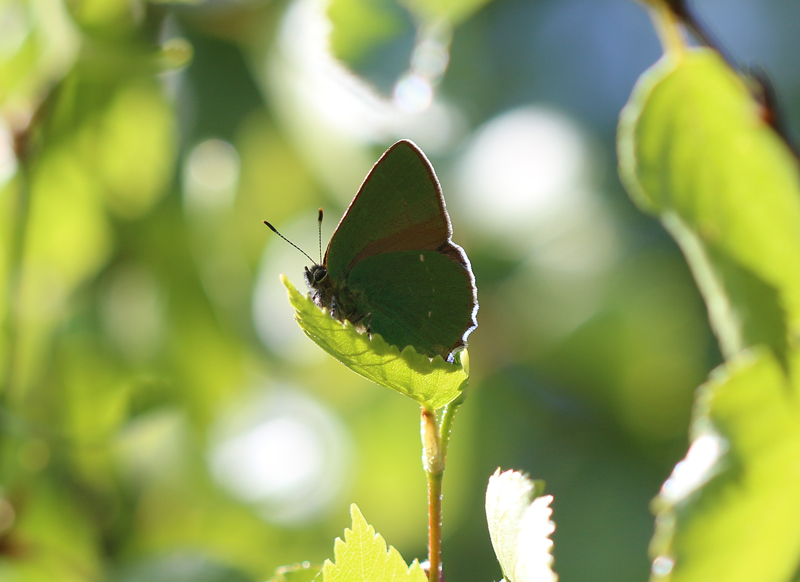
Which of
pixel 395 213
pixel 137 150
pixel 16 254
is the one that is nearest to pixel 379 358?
pixel 395 213

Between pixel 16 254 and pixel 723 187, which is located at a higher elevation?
pixel 16 254

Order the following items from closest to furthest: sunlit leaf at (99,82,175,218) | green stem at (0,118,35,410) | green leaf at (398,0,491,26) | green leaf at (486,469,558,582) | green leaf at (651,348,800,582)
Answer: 1. green leaf at (486,469,558,582)
2. green leaf at (651,348,800,582)
3. green leaf at (398,0,491,26)
4. green stem at (0,118,35,410)
5. sunlit leaf at (99,82,175,218)

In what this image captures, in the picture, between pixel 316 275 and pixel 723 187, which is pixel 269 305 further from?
pixel 723 187

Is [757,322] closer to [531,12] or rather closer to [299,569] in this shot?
[299,569]

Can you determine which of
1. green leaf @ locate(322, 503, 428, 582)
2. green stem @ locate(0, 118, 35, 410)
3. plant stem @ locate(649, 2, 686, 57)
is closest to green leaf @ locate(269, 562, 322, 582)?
green leaf @ locate(322, 503, 428, 582)

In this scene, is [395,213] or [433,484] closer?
[433,484]

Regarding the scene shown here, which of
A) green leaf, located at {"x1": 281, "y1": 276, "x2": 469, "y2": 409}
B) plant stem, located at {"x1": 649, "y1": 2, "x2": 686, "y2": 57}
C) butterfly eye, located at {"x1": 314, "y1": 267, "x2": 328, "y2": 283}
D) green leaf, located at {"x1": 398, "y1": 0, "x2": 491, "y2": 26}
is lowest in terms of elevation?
green leaf, located at {"x1": 281, "y1": 276, "x2": 469, "y2": 409}

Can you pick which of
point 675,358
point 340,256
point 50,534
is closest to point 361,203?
point 340,256

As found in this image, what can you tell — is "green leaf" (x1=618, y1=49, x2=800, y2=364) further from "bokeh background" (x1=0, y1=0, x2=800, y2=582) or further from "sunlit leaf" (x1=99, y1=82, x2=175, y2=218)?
Result: "sunlit leaf" (x1=99, y1=82, x2=175, y2=218)
